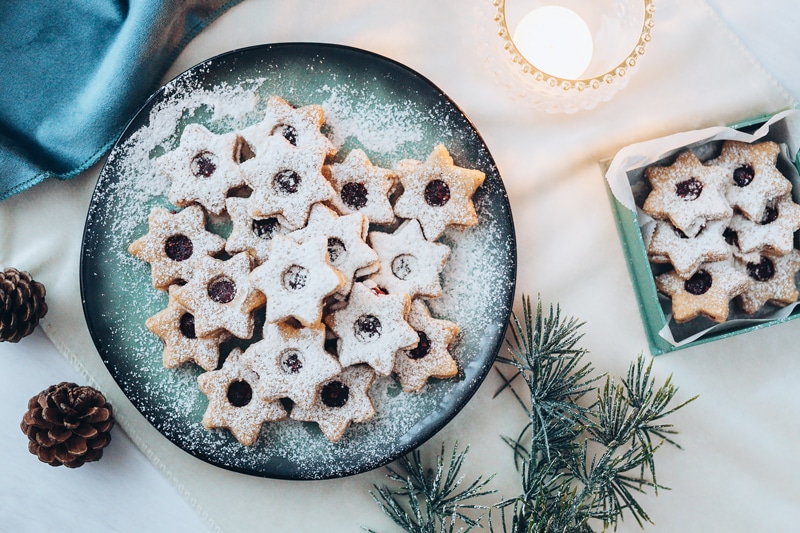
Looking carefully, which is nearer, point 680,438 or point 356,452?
point 356,452

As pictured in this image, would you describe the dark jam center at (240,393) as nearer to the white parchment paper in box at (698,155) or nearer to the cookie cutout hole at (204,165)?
the cookie cutout hole at (204,165)

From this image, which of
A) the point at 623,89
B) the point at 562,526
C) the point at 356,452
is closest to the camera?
the point at 562,526

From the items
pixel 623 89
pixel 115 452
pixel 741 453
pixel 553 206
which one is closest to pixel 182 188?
pixel 115 452

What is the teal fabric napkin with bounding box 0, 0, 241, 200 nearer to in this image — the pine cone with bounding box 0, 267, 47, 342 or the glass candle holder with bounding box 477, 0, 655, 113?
the pine cone with bounding box 0, 267, 47, 342

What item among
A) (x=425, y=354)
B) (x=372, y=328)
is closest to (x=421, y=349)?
(x=425, y=354)

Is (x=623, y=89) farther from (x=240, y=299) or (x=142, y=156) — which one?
(x=142, y=156)

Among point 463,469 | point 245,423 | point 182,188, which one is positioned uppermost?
point 182,188

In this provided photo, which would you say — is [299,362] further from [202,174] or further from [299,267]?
[202,174]
